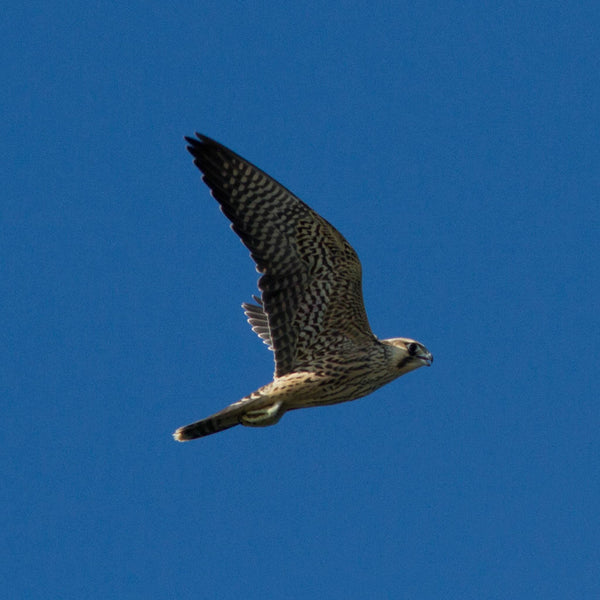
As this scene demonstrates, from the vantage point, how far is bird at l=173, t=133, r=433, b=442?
624 inches

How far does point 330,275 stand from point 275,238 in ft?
2.02

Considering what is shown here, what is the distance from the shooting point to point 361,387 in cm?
1600

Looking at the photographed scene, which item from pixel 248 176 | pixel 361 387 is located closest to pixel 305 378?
pixel 361 387

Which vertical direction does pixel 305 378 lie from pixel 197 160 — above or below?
below

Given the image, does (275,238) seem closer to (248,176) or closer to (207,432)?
(248,176)

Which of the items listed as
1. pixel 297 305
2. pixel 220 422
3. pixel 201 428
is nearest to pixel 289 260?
pixel 297 305

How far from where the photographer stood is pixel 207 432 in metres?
15.9

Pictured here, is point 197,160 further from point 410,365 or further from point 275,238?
point 410,365

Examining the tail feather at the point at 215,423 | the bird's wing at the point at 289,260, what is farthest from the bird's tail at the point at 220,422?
the bird's wing at the point at 289,260

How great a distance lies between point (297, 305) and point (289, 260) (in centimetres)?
44

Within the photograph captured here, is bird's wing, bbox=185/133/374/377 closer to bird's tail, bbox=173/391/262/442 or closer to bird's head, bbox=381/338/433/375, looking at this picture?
bird's head, bbox=381/338/433/375

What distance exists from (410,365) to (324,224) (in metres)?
1.55

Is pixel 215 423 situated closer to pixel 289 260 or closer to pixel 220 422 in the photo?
pixel 220 422

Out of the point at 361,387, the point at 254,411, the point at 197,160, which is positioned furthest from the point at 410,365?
the point at 197,160
